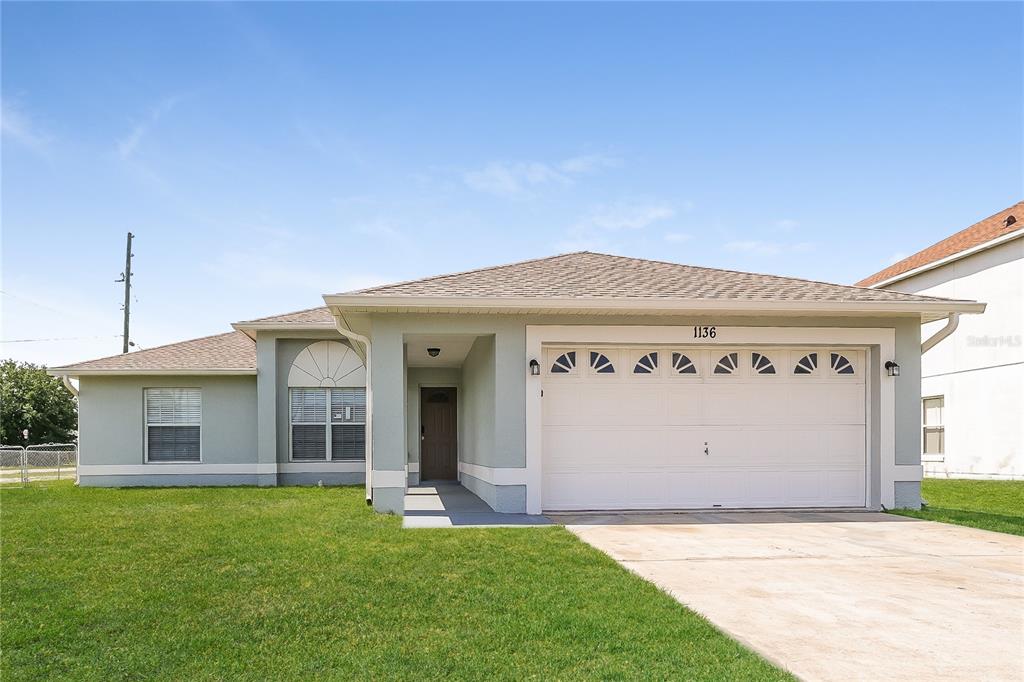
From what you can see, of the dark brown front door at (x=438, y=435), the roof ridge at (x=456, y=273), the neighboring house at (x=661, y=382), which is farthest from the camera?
the dark brown front door at (x=438, y=435)

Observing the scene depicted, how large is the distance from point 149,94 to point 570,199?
352 inches

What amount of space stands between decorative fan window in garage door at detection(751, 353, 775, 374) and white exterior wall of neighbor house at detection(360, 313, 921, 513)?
0.56m

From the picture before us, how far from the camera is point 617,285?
38.1 feet

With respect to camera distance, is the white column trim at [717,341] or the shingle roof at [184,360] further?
the shingle roof at [184,360]

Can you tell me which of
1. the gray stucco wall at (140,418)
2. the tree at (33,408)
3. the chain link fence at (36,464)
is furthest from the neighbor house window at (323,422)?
the tree at (33,408)

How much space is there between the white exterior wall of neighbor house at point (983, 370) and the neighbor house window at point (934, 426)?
215mm

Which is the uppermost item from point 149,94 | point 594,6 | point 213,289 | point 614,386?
point 594,6

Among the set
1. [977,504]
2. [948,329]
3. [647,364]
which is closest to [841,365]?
[948,329]

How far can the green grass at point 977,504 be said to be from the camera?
10795 millimetres

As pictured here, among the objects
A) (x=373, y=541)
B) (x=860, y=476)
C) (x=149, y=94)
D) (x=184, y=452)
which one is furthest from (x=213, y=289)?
(x=860, y=476)

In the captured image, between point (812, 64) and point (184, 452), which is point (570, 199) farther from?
point (184, 452)

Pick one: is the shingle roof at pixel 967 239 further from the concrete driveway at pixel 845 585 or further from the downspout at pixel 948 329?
the concrete driveway at pixel 845 585

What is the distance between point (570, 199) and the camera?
18.0 meters

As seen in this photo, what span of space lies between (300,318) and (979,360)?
17.3m
